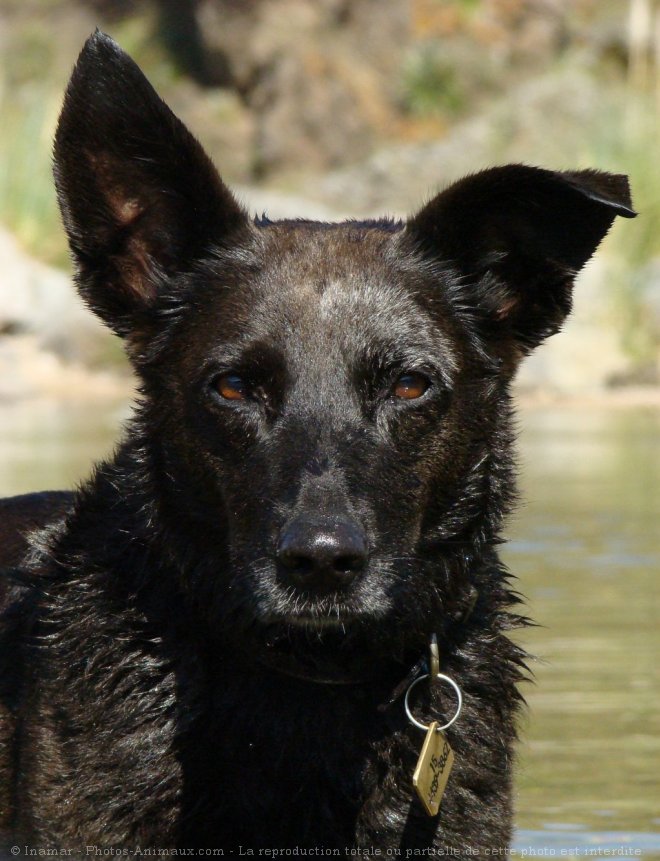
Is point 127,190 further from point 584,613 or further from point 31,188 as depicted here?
point 31,188

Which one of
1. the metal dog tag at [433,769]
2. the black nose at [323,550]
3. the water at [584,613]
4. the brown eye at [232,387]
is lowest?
Result: the water at [584,613]

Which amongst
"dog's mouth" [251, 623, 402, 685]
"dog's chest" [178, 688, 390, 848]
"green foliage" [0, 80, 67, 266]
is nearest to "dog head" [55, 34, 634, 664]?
"dog's mouth" [251, 623, 402, 685]

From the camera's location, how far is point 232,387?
4.01 meters

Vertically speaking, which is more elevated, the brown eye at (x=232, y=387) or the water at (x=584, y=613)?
the brown eye at (x=232, y=387)

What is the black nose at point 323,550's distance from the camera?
3547mm

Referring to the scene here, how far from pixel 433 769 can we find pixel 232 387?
3.56 feet

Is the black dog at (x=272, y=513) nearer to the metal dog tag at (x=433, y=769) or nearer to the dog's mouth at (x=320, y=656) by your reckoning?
the dog's mouth at (x=320, y=656)

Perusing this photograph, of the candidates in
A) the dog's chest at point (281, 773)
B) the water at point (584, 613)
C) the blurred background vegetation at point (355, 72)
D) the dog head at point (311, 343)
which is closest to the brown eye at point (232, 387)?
the dog head at point (311, 343)

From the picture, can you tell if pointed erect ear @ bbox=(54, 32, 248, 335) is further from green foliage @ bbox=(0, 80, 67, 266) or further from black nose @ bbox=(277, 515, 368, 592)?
green foliage @ bbox=(0, 80, 67, 266)

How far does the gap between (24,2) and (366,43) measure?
8.82m

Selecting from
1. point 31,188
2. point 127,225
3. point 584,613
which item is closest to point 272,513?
point 127,225

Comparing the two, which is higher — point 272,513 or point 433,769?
point 272,513

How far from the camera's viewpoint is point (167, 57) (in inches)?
1451

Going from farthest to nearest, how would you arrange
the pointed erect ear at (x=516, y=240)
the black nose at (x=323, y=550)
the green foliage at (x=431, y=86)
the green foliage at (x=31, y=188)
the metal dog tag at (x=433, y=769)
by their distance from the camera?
the green foliage at (x=431, y=86)
the green foliage at (x=31, y=188)
the pointed erect ear at (x=516, y=240)
the metal dog tag at (x=433, y=769)
the black nose at (x=323, y=550)
